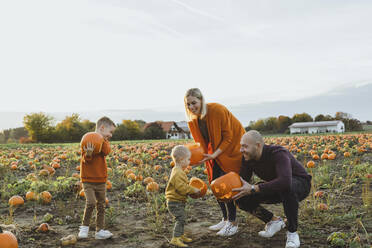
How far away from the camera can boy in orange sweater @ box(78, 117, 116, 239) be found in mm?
4039

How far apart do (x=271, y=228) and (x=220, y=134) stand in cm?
130

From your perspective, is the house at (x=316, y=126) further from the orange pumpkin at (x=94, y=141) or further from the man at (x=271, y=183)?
the orange pumpkin at (x=94, y=141)

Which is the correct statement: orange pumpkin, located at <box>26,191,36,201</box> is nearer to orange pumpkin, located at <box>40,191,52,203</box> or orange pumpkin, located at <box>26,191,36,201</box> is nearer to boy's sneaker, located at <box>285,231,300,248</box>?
orange pumpkin, located at <box>40,191,52,203</box>

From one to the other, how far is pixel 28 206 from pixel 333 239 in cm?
478

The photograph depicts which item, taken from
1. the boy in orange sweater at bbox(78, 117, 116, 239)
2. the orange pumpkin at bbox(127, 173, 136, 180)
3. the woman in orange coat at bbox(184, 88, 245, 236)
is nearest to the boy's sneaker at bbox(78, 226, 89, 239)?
the boy in orange sweater at bbox(78, 117, 116, 239)

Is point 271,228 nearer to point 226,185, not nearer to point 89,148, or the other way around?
point 226,185

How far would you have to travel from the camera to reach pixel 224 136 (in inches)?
163

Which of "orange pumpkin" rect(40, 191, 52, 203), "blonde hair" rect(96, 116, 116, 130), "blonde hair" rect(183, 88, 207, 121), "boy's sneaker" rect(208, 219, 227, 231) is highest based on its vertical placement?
"blonde hair" rect(183, 88, 207, 121)

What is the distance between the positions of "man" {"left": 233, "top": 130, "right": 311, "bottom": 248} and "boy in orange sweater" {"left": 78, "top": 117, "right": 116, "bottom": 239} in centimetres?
172

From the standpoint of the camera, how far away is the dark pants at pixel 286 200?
362 cm

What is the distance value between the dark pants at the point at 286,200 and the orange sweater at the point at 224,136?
430mm

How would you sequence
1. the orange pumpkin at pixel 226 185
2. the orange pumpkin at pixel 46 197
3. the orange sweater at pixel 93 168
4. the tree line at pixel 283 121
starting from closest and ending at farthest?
the orange pumpkin at pixel 226 185
the orange sweater at pixel 93 168
the orange pumpkin at pixel 46 197
the tree line at pixel 283 121

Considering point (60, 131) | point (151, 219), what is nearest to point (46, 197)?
point (151, 219)

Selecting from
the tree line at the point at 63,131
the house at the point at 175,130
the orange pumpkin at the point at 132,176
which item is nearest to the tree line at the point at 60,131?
the tree line at the point at 63,131
